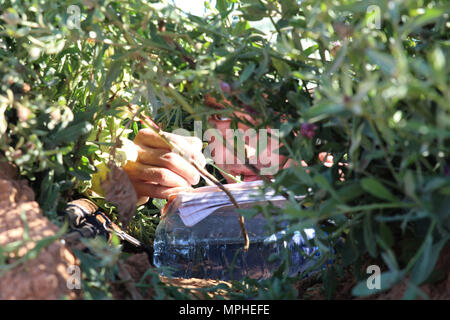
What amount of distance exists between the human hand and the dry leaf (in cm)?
32

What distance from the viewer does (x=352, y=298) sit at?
46 cm

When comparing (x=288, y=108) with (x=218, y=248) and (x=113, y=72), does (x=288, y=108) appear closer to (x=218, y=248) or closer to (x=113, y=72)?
(x=113, y=72)

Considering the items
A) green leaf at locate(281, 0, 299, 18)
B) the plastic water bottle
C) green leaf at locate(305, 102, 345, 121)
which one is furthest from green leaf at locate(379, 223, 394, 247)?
the plastic water bottle

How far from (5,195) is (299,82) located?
11.6 inches

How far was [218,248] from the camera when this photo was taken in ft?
2.43

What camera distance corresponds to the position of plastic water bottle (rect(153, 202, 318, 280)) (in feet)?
2.36

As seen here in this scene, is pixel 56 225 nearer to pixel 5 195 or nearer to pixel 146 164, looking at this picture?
pixel 5 195

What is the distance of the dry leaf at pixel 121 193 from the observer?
0.44 m

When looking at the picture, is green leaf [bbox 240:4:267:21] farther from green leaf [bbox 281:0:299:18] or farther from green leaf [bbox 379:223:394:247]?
green leaf [bbox 379:223:394:247]

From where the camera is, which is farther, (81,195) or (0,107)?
(81,195)

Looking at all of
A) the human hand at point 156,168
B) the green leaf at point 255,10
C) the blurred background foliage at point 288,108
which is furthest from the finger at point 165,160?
the green leaf at point 255,10

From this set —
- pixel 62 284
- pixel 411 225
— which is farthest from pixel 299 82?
pixel 62 284

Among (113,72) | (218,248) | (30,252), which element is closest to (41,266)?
(30,252)

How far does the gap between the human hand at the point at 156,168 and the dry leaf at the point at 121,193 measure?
0.32 meters
